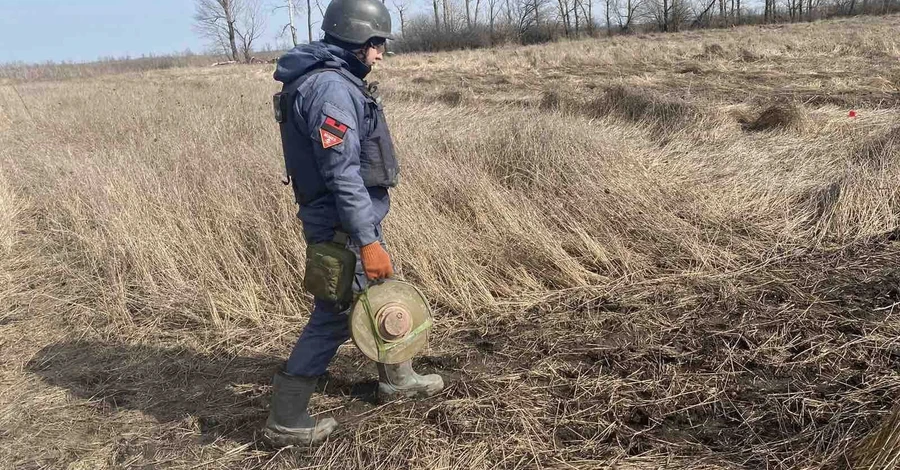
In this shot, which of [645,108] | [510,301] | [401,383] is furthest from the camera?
[645,108]

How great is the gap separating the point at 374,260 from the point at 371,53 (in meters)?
0.86

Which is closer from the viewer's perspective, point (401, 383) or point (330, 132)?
point (330, 132)

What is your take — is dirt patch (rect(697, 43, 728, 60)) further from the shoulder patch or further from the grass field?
the shoulder patch

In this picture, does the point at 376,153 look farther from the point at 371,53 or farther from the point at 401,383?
the point at 401,383

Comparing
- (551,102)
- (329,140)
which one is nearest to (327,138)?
(329,140)

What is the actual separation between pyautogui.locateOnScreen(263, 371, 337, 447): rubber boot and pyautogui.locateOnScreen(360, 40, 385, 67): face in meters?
1.35

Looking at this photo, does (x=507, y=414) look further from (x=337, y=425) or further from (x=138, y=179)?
(x=138, y=179)

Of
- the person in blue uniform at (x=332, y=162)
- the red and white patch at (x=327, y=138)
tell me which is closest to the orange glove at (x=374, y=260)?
the person in blue uniform at (x=332, y=162)

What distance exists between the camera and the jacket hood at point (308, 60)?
7.15 feet

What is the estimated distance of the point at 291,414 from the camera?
7.97ft

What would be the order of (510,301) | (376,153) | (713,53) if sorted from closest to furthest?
(376,153), (510,301), (713,53)

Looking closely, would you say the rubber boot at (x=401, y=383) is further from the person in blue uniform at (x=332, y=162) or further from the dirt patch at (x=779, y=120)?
the dirt patch at (x=779, y=120)

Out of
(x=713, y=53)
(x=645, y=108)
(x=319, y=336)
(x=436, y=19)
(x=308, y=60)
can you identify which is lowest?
(x=319, y=336)

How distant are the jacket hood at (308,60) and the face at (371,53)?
0.31ft
